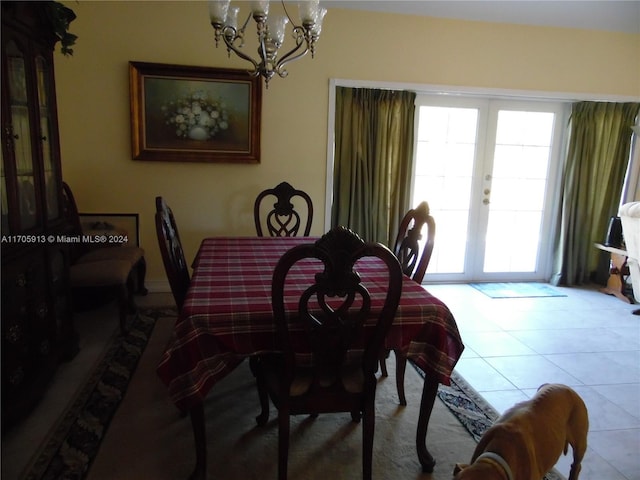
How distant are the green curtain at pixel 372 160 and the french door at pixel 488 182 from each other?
9.4 inches

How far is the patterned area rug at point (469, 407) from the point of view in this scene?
7.11 feet

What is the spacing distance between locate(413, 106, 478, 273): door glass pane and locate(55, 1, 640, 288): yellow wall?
0.37 metres

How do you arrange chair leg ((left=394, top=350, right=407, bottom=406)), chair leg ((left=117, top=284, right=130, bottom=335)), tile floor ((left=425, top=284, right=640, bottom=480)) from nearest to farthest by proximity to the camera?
tile floor ((left=425, top=284, right=640, bottom=480)) < chair leg ((left=394, top=350, right=407, bottom=406)) < chair leg ((left=117, top=284, right=130, bottom=335))

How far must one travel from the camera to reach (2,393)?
6.28 feet

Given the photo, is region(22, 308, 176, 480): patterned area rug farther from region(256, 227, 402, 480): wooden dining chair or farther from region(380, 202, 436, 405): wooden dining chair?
region(380, 202, 436, 405): wooden dining chair

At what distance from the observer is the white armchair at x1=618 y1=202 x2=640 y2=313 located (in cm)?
353

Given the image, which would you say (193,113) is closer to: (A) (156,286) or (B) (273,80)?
(B) (273,80)

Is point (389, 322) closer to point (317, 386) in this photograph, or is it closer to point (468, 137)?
point (317, 386)

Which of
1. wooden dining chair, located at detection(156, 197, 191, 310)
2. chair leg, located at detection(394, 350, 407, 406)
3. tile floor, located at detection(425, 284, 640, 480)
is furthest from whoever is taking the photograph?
chair leg, located at detection(394, 350, 407, 406)

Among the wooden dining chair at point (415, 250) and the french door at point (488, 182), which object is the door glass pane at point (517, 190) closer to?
the french door at point (488, 182)

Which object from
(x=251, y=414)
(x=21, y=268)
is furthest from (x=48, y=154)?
(x=251, y=414)

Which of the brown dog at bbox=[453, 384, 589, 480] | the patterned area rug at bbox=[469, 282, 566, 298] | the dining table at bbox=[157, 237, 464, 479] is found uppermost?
the brown dog at bbox=[453, 384, 589, 480]

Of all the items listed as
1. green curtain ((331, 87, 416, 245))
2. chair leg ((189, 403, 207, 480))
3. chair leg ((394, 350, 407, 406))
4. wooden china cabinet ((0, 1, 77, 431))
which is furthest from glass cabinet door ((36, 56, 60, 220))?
green curtain ((331, 87, 416, 245))

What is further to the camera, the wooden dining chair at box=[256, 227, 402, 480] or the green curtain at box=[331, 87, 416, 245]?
the green curtain at box=[331, 87, 416, 245]
